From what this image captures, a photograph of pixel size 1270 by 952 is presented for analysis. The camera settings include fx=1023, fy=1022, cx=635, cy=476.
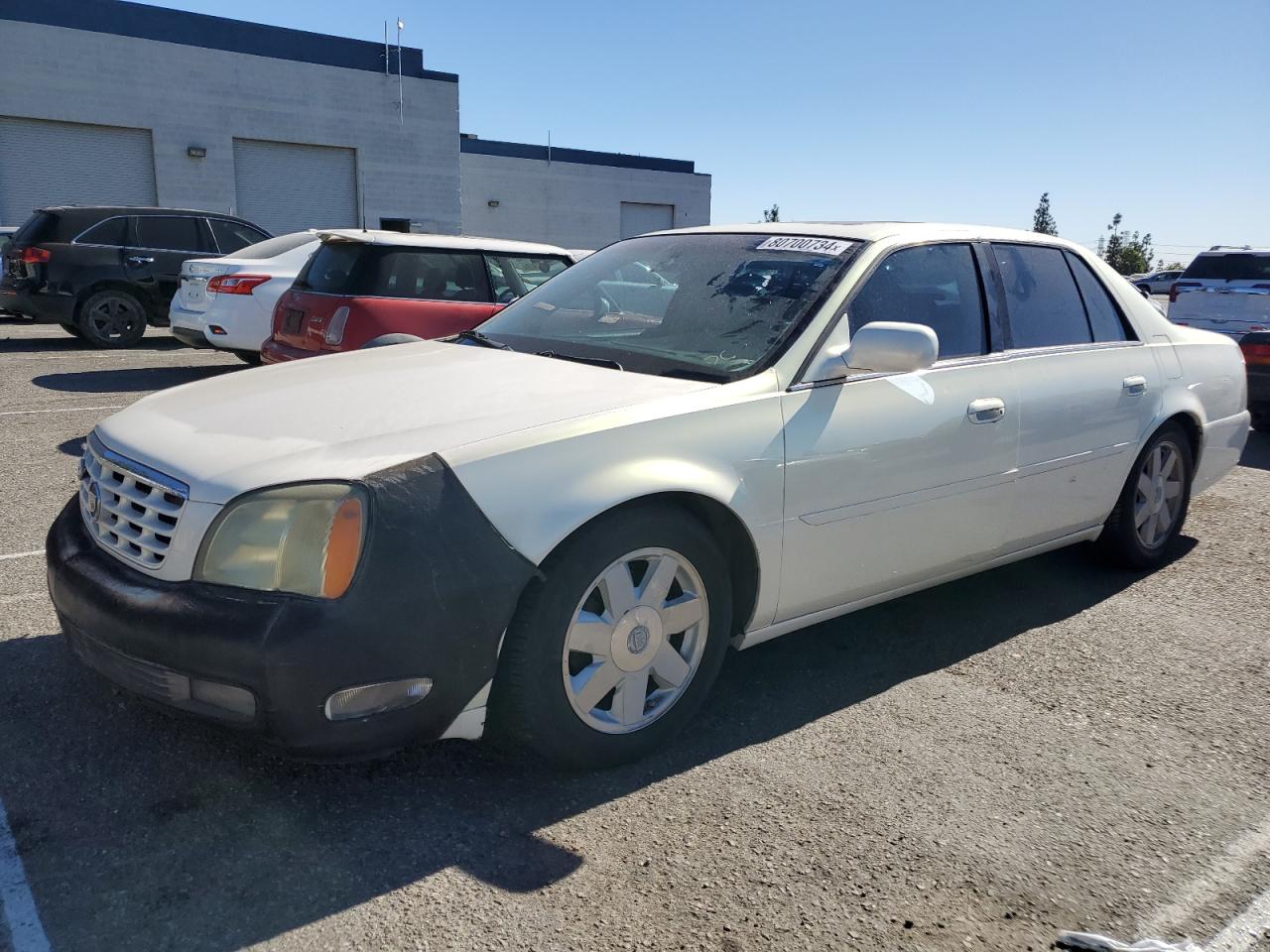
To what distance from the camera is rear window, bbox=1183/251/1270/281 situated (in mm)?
11922

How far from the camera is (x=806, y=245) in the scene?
12.4ft

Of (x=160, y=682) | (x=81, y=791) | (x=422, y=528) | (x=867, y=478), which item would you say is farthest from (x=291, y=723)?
(x=867, y=478)

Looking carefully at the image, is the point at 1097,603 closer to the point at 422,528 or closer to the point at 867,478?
the point at 867,478

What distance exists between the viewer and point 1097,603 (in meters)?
4.56

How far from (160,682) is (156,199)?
2680 centimetres

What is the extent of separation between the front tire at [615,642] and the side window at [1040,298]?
1933mm

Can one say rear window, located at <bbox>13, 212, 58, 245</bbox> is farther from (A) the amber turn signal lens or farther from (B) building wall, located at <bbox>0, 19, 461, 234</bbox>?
(B) building wall, located at <bbox>0, 19, 461, 234</bbox>

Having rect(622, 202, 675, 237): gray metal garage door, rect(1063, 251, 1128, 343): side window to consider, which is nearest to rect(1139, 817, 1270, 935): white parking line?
rect(1063, 251, 1128, 343): side window

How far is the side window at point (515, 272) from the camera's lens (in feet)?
26.7

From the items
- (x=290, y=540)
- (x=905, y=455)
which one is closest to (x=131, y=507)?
(x=290, y=540)

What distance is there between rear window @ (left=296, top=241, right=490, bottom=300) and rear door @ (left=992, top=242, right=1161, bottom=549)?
4581 mm

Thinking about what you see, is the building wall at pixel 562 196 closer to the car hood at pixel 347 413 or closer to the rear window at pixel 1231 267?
the rear window at pixel 1231 267

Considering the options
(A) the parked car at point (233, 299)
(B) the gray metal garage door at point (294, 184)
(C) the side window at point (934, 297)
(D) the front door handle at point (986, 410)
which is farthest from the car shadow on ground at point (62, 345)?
(B) the gray metal garage door at point (294, 184)

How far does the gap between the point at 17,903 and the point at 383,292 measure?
18.4 feet
